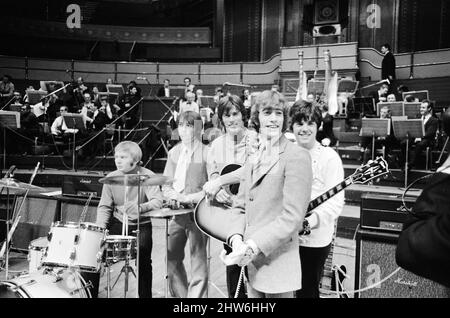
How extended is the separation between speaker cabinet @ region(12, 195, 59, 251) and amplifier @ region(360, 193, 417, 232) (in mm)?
2990

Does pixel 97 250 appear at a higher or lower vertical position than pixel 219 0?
lower

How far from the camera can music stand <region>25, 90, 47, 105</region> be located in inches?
358

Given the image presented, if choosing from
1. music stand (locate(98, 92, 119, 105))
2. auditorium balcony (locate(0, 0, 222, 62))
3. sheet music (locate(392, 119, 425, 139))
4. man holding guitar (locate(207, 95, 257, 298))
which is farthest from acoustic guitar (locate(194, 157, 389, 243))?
auditorium balcony (locate(0, 0, 222, 62))

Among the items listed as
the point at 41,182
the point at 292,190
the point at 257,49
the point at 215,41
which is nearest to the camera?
the point at 292,190

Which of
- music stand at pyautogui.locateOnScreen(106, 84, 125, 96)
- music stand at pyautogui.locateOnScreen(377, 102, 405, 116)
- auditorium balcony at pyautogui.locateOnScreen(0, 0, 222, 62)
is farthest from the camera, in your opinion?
auditorium balcony at pyautogui.locateOnScreen(0, 0, 222, 62)

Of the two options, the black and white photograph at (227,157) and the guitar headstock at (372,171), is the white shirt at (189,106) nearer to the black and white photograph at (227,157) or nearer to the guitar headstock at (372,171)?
the black and white photograph at (227,157)

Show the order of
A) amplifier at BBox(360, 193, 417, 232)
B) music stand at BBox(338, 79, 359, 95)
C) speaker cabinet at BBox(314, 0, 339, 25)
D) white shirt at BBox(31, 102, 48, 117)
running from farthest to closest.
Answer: speaker cabinet at BBox(314, 0, 339, 25) < music stand at BBox(338, 79, 359, 95) < white shirt at BBox(31, 102, 48, 117) < amplifier at BBox(360, 193, 417, 232)

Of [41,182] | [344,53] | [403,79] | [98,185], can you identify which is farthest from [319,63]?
[98,185]

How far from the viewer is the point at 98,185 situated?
144 inches

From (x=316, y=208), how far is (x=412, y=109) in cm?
535

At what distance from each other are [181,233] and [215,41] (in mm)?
13893

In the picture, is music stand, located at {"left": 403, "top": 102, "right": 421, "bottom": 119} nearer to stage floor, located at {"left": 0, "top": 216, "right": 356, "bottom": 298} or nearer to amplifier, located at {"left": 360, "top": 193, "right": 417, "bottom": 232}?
stage floor, located at {"left": 0, "top": 216, "right": 356, "bottom": 298}

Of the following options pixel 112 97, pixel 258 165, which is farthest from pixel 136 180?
pixel 112 97

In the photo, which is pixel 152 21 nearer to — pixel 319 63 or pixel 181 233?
pixel 319 63
